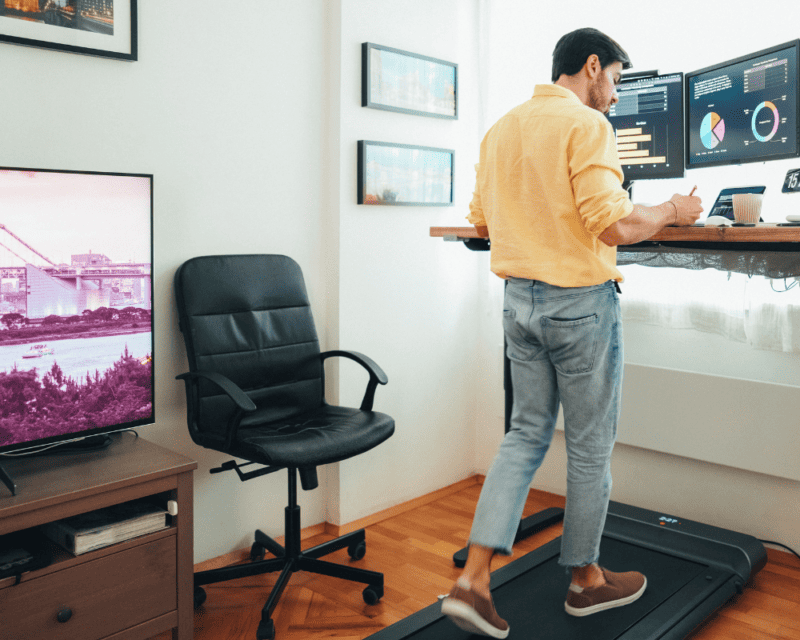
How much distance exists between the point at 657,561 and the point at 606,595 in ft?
1.41

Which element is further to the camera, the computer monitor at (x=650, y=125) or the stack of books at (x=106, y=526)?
the computer monitor at (x=650, y=125)

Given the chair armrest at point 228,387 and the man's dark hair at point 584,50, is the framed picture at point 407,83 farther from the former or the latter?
the chair armrest at point 228,387

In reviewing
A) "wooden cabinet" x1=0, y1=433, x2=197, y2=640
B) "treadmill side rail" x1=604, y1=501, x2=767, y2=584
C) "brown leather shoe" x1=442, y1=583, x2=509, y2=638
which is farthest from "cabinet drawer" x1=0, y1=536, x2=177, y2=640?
"treadmill side rail" x1=604, y1=501, x2=767, y2=584

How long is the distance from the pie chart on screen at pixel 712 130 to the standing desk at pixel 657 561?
0.39 metres

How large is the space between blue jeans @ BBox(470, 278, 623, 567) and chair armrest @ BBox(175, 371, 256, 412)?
2.28 ft

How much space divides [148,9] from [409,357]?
5.37 ft

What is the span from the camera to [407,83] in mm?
2992

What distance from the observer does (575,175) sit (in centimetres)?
176

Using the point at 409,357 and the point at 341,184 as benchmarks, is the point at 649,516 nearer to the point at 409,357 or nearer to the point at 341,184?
the point at 409,357

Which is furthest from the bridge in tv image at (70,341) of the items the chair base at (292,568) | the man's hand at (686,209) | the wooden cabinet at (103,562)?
the man's hand at (686,209)

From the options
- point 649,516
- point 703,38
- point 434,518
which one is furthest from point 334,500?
point 703,38

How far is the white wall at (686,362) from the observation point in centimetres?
258

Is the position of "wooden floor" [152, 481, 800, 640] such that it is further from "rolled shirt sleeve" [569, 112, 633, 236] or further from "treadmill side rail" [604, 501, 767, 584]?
"rolled shirt sleeve" [569, 112, 633, 236]

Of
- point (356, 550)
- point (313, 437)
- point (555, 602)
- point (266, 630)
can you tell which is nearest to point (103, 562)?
point (266, 630)
